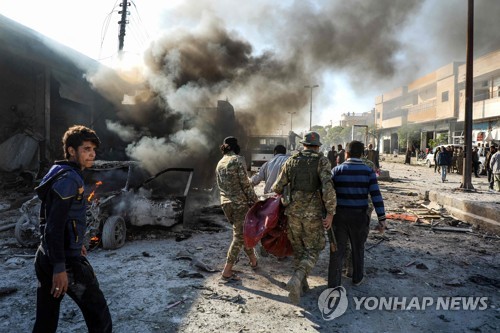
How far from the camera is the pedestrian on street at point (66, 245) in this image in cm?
194

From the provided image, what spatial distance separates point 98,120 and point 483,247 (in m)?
15.6

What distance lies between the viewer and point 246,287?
3.83 m

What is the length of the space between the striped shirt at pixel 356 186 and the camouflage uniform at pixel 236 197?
108 centimetres

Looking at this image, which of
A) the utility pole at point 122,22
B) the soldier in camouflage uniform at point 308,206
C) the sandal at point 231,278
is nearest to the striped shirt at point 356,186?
the soldier in camouflage uniform at point 308,206

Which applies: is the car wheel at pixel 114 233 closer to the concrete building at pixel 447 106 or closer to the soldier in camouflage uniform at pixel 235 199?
the soldier in camouflage uniform at pixel 235 199

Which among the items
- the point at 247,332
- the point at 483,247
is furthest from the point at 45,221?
the point at 483,247

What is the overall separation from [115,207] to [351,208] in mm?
3764

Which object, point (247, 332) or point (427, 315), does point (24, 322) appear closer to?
point (247, 332)

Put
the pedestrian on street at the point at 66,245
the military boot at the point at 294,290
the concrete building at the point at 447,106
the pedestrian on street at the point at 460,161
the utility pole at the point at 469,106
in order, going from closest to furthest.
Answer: the pedestrian on street at the point at 66,245
the military boot at the point at 294,290
the utility pole at the point at 469,106
the pedestrian on street at the point at 460,161
the concrete building at the point at 447,106

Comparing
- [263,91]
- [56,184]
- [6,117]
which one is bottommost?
[56,184]

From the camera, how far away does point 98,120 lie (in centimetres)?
1588

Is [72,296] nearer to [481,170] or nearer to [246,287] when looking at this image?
[246,287]

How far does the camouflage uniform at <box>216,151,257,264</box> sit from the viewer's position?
4.06 m

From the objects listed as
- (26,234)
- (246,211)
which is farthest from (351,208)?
(26,234)
